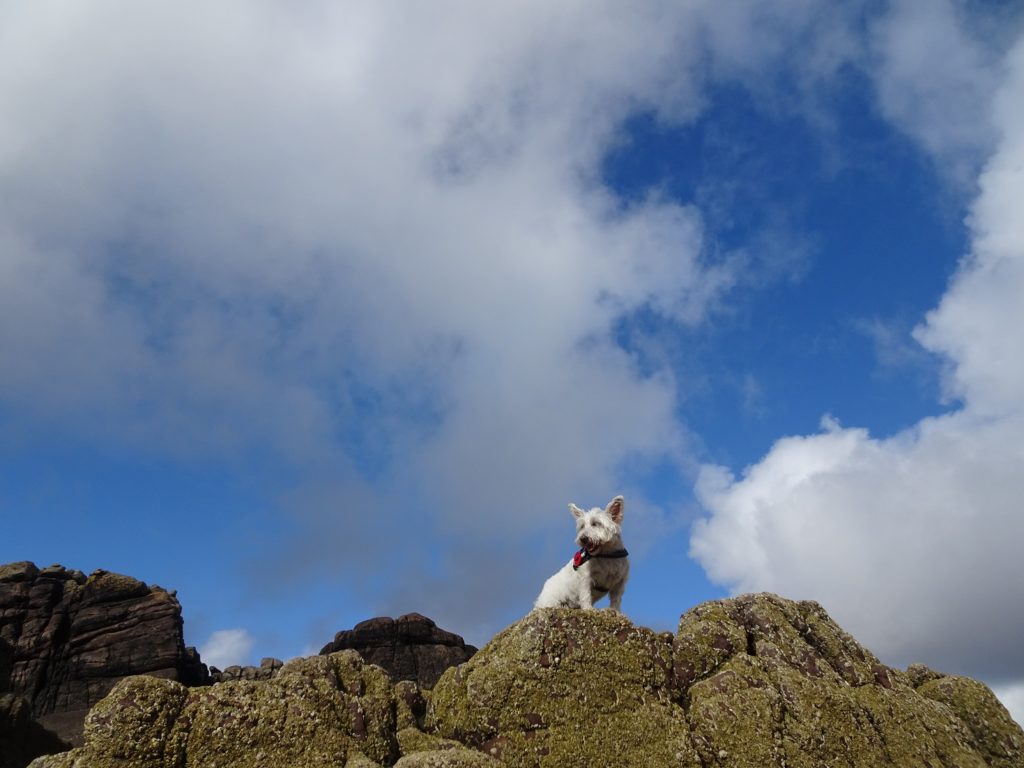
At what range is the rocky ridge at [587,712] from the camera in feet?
33.1

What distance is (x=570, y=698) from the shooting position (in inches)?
440

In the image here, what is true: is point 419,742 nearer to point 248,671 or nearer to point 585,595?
point 585,595

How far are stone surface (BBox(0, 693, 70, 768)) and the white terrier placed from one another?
3129cm

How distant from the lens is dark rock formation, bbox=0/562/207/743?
315 feet

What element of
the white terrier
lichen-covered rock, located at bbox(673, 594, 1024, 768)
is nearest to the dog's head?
the white terrier

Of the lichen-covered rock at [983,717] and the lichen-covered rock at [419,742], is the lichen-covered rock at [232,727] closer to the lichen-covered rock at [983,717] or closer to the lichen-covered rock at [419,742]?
the lichen-covered rock at [419,742]

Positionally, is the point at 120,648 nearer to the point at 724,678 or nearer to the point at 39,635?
the point at 39,635

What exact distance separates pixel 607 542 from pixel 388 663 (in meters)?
85.8

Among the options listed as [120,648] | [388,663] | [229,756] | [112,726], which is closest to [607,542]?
[229,756]

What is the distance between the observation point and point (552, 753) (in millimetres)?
10516

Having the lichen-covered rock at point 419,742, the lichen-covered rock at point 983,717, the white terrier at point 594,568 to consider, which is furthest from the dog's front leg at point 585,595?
the lichen-covered rock at point 983,717

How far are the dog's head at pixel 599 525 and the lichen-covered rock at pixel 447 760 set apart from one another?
641cm

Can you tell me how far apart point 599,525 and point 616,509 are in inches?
29.8

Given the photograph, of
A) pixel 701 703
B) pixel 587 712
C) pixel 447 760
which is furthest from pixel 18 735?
pixel 701 703
